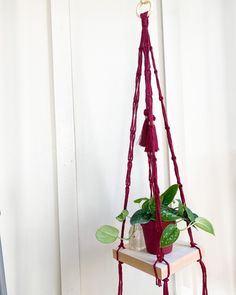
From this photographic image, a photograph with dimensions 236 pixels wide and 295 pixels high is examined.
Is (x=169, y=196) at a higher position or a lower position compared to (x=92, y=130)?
lower

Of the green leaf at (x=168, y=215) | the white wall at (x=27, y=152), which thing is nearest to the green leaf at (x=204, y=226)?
the green leaf at (x=168, y=215)

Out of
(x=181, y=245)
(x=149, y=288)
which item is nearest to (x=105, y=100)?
(x=181, y=245)

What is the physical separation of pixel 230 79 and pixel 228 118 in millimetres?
161

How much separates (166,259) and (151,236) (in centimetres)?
7

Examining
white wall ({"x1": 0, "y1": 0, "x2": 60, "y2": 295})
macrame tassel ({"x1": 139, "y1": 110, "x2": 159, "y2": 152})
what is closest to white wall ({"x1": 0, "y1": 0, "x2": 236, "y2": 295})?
white wall ({"x1": 0, "y1": 0, "x2": 60, "y2": 295})

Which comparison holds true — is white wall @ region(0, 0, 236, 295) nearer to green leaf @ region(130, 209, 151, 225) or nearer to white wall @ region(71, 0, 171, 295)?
white wall @ region(71, 0, 171, 295)

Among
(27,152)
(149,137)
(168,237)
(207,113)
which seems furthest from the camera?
(207,113)

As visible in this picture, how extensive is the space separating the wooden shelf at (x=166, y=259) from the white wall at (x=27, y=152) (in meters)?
0.35

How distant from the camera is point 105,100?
102 cm

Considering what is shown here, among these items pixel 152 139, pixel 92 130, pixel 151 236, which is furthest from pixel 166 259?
pixel 92 130

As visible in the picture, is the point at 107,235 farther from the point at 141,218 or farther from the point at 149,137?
the point at 149,137

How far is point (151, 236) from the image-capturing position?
0.71 metres

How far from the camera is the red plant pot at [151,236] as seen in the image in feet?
2.29

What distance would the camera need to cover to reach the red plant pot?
0.70 m
